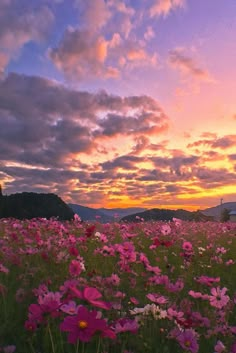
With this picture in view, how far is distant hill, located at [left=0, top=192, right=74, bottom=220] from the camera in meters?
33.6

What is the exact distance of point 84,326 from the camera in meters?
Result: 1.85

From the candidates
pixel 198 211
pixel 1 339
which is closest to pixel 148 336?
pixel 1 339

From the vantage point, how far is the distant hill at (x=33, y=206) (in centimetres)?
3365

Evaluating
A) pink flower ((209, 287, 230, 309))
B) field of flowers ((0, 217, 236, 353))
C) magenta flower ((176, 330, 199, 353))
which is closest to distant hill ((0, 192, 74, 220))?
field of flowers ((0, 217, 236, 353))

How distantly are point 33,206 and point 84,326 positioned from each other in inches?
1414

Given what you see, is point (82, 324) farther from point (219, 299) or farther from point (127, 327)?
point (219, 299)

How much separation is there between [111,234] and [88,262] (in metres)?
2.83

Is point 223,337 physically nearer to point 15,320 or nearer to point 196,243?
point 15,320

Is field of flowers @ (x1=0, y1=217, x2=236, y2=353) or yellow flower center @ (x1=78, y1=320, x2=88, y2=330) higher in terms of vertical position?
yellow flower center @ (x1=78, y1=320, x2=88, y2=330)

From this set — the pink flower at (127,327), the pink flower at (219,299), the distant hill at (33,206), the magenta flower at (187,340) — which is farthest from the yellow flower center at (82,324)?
the distant hill at (33,206)

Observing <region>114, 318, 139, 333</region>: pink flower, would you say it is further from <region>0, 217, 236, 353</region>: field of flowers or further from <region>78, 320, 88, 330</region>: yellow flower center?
<region>78, 320, 88, 330</region>: yellow flower center

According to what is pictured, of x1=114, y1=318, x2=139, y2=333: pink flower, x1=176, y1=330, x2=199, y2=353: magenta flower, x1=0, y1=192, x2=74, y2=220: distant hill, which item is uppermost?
x1=0, y1=192, x2=74, y2=220: distant hill

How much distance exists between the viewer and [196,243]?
9727 millimetres

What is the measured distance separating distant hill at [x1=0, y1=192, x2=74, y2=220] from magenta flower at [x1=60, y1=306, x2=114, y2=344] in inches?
1228
